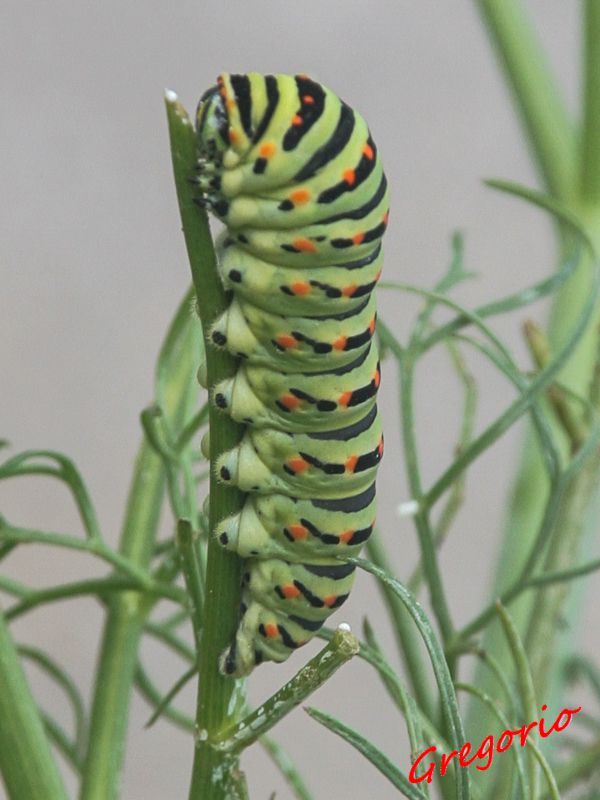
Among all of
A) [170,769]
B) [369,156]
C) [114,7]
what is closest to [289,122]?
[369,156]

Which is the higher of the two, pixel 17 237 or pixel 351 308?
pixel 17 237

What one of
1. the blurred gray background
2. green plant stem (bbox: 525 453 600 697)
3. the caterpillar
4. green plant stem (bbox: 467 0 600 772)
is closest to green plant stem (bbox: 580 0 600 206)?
green plant stem (bbox: 467 0 600 772)

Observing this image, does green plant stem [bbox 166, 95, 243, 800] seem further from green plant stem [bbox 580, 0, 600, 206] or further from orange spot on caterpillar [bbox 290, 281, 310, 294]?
green plant stem [bbox 580, 0, 600, 206]

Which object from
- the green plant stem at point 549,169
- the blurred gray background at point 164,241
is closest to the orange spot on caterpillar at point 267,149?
the green plant stem at point 549,169

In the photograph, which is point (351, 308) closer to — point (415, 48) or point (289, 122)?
point (289, 122)

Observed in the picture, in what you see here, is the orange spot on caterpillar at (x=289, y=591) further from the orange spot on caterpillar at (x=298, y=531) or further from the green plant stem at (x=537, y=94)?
the green plant stem at (x=537, y=94)

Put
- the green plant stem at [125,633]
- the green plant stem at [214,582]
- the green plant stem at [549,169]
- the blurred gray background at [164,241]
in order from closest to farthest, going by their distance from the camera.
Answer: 1. the green plant stem at [214,582]
2. the green plant stem at [125,633]
3. the green plant stem at [549,169]
4. the blurred gray background at [164,241]
